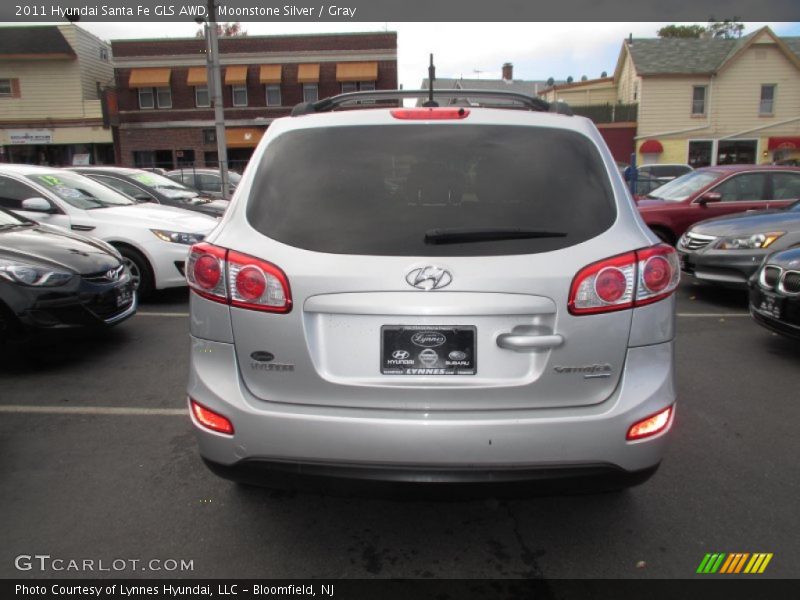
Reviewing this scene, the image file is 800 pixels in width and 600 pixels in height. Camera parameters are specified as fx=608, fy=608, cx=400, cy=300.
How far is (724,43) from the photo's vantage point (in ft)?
112

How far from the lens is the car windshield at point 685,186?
9.87 meters

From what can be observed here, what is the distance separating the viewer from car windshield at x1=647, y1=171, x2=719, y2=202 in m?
9.87

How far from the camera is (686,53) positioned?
33594mm

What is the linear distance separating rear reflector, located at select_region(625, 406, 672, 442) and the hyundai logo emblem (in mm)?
866

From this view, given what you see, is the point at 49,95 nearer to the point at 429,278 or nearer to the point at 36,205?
the point at 36,205

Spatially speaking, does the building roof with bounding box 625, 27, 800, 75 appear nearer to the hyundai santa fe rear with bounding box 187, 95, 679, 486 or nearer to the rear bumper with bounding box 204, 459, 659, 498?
the hyundai santa fe rear with bounding box 187, 95, 679, 486

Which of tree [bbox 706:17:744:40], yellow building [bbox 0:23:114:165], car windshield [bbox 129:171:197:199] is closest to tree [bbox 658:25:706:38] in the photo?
tree [bbox 706:17:744:40]

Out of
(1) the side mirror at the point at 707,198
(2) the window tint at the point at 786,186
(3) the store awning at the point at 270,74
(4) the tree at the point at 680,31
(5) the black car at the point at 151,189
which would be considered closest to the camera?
(1) the side mirror at the point at 707,198

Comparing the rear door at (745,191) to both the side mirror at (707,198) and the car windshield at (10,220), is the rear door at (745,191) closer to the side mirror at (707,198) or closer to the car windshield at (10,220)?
the side mirror at (707,198)

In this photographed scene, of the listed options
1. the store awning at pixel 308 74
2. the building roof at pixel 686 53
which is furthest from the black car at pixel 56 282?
the building roof at pixel 686 53

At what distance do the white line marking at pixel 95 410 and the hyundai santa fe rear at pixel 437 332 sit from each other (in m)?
1.91

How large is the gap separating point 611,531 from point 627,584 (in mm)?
372

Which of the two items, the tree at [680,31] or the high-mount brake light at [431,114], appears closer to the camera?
the high-mount brake light at [431,114]

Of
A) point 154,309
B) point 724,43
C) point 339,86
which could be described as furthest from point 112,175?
point 724,43
